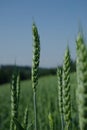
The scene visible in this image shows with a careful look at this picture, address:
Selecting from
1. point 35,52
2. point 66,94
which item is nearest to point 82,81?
point 66,94

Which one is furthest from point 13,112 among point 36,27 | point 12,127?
point 36,27

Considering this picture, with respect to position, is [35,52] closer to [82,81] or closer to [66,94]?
[66,94]

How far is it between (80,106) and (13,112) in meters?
0.83

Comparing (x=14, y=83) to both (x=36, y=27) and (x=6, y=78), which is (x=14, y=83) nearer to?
(x=36, y=27)

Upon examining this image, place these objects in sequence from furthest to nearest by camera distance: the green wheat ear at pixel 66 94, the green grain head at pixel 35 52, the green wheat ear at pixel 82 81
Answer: the green grain head at pixel 35 52, the green wheat ear at pixel 66 94, the green wheat ear at pixel 82 81

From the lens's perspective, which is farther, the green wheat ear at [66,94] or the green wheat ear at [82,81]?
the green wheat ear at [66,94]

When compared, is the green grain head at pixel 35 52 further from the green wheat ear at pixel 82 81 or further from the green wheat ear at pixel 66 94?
the green wheat ear at pixel 82 81

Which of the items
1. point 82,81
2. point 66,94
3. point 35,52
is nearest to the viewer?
point 82,81

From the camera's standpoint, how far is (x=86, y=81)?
803mm

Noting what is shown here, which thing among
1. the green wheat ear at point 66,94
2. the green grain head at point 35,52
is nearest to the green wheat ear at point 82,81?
the green wheat ear at point 66,94

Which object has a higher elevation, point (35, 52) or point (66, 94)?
point (35, 52)

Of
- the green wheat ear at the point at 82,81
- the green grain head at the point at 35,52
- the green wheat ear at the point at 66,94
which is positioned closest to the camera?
the green wheat ear at the point at 82,81

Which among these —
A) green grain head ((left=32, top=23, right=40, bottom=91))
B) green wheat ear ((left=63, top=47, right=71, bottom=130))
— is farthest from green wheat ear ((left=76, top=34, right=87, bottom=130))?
green grain head ((left=32, top=23, right=40, bottom=91))

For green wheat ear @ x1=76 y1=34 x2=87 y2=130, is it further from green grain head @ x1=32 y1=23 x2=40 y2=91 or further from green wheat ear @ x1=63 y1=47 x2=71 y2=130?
green grain head @ x1=32 y1=23 x2=40 y2=91
